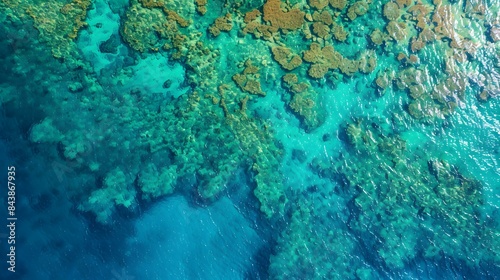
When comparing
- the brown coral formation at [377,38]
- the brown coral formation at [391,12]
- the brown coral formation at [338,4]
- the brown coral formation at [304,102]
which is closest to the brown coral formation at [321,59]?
the brown coral formation at [304,102]

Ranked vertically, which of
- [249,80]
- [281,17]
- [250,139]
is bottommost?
[250,139]

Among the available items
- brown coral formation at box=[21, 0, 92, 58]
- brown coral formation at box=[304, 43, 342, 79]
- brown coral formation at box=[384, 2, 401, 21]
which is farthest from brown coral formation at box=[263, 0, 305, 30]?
brown coral formation at box=[21, 0, 92, 58]

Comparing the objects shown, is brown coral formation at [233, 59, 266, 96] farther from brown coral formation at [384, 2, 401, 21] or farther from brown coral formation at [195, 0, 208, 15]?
brown coral formation at [384, 2, 401, 21]

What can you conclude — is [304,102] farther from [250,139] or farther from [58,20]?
[58,20]

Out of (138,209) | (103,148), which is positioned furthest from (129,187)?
(103,148)

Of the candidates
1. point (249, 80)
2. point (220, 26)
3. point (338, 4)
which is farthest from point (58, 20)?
point (338, 4)

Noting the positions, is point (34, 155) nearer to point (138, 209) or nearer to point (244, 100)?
point (138, 209)
